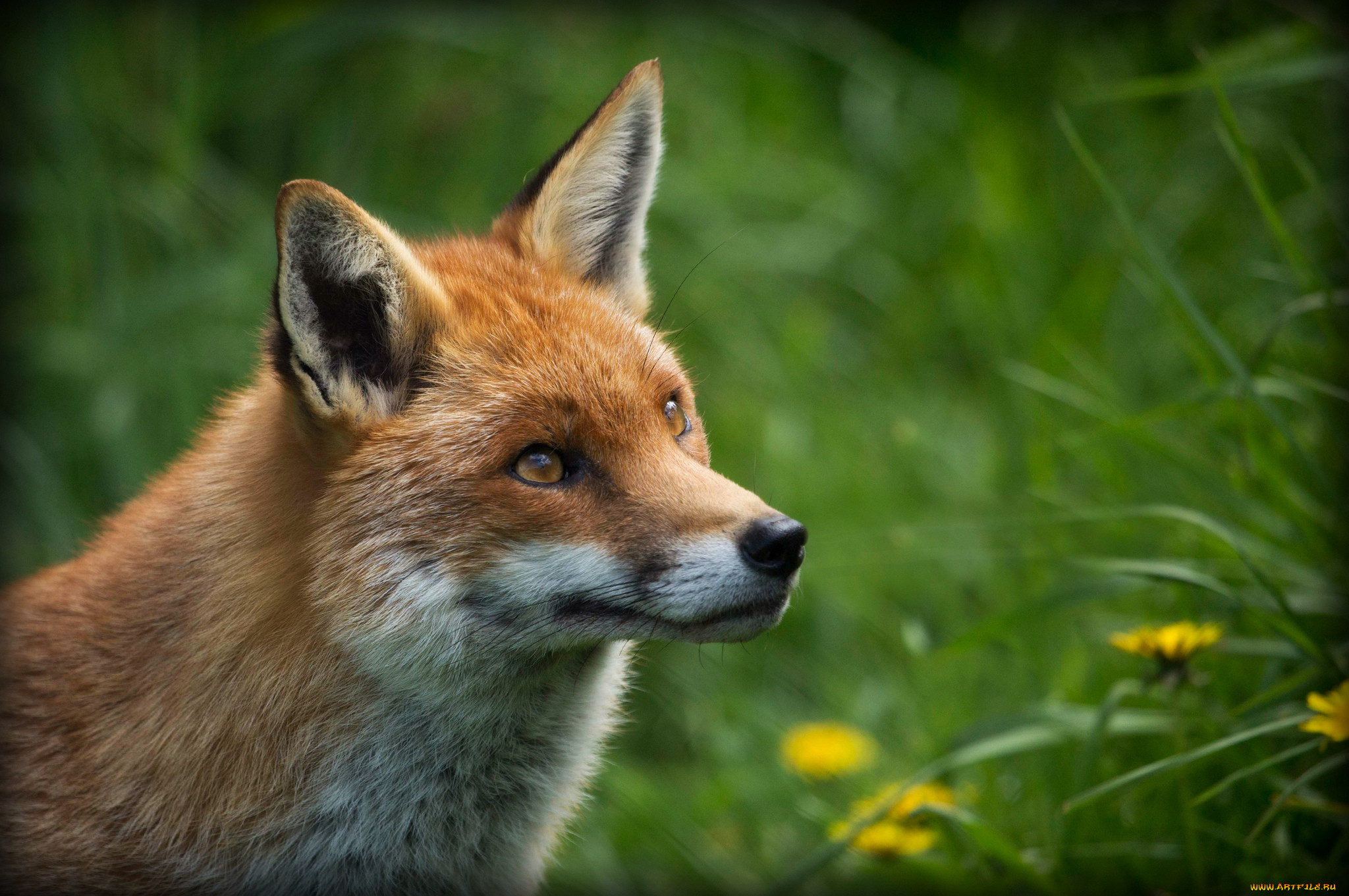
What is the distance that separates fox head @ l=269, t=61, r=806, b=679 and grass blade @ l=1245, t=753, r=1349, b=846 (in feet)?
4.54

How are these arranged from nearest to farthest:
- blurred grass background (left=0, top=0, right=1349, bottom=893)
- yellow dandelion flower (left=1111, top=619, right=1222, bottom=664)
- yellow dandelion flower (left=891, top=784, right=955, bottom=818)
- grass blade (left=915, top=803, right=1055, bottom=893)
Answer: grass blade (left=915, top=803, right=1055, bottom=893) → yellow dandelion flower (left=1111, top=619, right=1222, bottom=664) → yellow dandelion flower (left=891, top=784, right=955, bottom=818) → blurred grass background (left=0, top=0, right=1349, bottom=893)

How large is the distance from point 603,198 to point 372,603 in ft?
5.25

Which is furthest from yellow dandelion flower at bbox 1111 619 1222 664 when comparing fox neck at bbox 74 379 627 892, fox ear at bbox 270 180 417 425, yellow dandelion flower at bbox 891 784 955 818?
fox ear at bbox 270 180 417 425

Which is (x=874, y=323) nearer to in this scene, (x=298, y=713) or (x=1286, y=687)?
(x=1286, y=687)

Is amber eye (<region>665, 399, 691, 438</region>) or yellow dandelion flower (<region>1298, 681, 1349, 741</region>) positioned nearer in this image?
yellow dandelion flower (<region>1298, 681, 1349, 741</region>)

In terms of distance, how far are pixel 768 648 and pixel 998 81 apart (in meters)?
4.67

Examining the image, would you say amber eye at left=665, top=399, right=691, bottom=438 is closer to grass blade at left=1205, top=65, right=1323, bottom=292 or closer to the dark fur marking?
the dark fur marking

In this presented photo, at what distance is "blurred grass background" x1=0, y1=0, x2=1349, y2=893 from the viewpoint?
3992 mm

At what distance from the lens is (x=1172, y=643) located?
3.34 meters

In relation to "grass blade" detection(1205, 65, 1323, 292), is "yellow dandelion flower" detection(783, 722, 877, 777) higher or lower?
lower

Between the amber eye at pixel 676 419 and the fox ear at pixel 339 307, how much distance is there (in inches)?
30.0

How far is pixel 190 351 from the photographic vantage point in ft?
21.1

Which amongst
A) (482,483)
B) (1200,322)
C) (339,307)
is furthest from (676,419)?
(1200,322)

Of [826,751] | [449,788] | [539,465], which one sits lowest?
[826,751]
